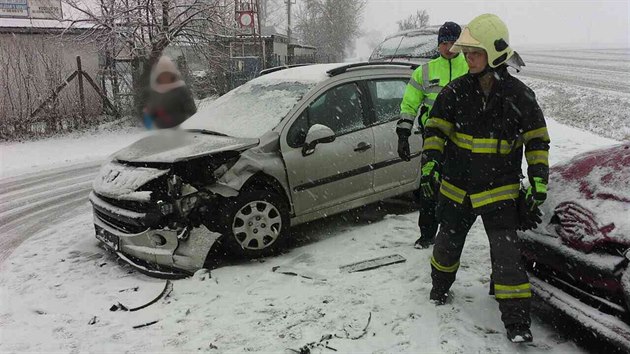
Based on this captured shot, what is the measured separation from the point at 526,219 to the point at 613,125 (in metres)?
8.04

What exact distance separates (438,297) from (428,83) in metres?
1.79

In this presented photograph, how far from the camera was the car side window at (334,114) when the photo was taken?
4473mm

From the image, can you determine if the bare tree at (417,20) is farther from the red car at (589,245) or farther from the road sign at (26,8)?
the red car at (589,245)

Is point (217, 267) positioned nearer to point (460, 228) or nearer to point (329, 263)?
point (329, 263)

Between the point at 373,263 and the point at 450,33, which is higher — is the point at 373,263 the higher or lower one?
the lower one

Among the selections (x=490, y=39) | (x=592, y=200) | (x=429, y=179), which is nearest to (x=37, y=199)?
(x=429, y=179)

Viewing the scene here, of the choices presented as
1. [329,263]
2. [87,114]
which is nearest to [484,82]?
[329,263]

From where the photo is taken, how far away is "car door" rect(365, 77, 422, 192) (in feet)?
16.3

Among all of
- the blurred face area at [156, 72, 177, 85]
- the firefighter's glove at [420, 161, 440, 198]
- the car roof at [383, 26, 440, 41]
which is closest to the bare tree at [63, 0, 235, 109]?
the car roof at [383, 26, 440, 41]

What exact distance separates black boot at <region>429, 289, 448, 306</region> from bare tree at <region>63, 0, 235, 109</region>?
465 inches

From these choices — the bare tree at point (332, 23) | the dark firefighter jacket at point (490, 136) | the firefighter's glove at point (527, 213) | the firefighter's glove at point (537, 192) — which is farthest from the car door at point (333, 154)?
the bare tree at point (332, 23)

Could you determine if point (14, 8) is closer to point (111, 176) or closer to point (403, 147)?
point (111, 176)

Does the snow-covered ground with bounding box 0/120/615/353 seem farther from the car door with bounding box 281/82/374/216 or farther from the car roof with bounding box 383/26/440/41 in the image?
the car roof with bounding box 383/26/440/41

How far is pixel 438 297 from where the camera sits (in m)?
3.38
